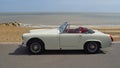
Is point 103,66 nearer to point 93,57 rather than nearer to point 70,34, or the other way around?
point 93,57

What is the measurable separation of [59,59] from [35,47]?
1.52 meters

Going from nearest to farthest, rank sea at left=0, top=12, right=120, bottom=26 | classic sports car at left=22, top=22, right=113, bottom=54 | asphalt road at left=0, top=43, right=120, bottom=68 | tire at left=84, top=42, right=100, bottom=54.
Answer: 1. asphalt road at left=0, top=43, right=120, bottom=68
2. classic sports car at left=22, top=22, right=113, bottom=54
3. tire at left=84, top=42, right=100, bottom=54
4. sea at left=0, top=12, right=120, bottom=26

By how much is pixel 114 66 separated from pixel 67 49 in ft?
9.71

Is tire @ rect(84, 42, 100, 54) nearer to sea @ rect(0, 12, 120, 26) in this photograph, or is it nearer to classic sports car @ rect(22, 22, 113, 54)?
classic sports car @ rect(22, 22, 113, 54)

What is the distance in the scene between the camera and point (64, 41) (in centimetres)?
1211

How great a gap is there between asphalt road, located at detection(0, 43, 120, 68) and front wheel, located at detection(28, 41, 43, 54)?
207mm

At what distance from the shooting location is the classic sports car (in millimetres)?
12094

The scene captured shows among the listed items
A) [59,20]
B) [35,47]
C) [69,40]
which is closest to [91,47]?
[69,40]

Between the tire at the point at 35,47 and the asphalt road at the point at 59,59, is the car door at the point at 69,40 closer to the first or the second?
the asphalt road at the point at 59,59

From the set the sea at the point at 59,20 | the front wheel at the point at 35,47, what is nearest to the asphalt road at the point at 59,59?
the front wheel at the point at 35,47

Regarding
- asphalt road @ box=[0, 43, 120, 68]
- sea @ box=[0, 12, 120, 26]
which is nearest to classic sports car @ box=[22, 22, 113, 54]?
asphalt road @ box=[0, 43, 120, 68]

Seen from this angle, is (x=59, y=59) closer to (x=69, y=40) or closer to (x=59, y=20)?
(x=69, y=40)

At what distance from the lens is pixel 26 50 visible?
12.9m

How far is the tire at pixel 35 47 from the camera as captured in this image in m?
12.1
